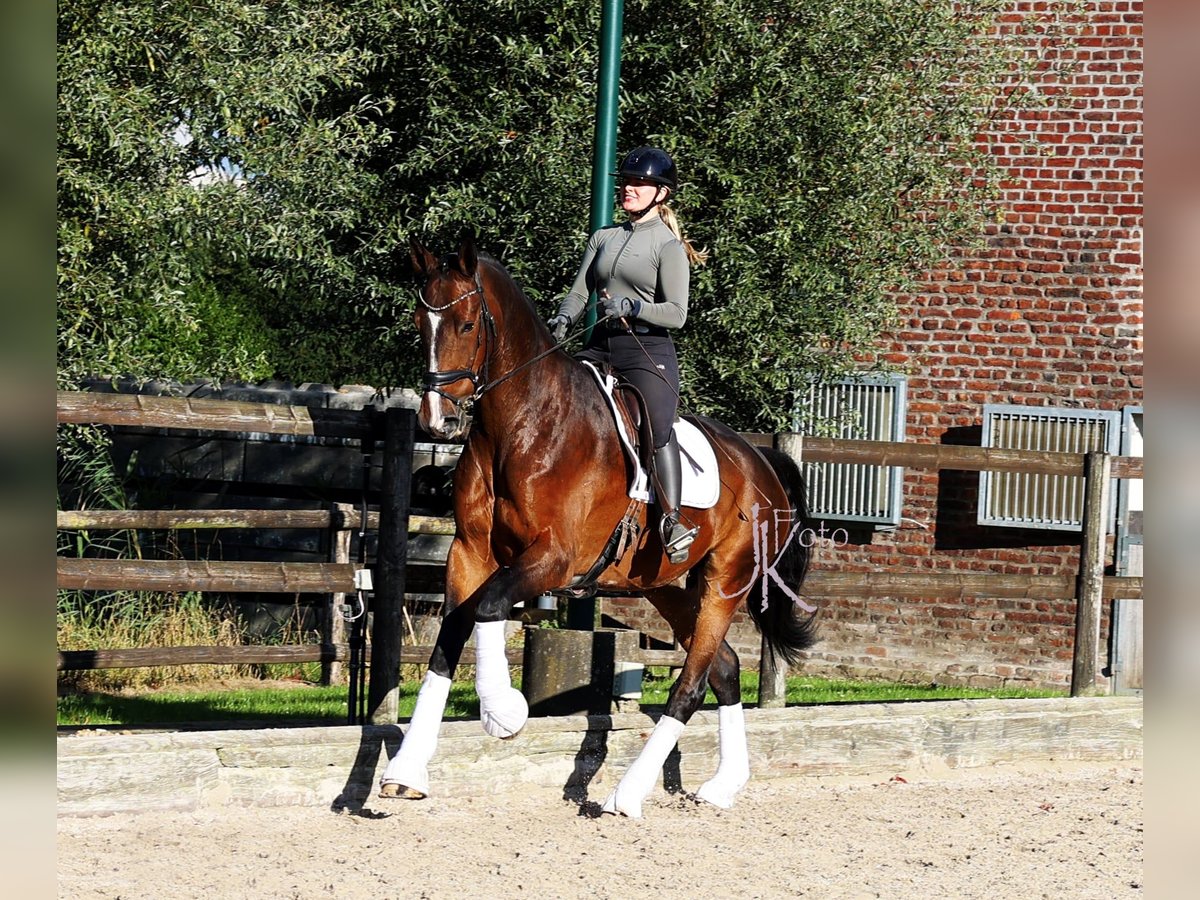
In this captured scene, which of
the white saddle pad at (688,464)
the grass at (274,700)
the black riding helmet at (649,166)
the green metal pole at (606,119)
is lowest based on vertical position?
the grass at (274,700)

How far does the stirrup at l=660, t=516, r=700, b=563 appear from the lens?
6258 mm

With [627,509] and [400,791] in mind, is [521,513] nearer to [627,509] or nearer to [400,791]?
[627,509]

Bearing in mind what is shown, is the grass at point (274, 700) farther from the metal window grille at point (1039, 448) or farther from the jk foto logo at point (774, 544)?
the metal window grille at point (1039, 448)

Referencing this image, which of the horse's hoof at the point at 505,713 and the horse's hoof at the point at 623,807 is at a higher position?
Answer: the horse's hoof at the point at 505,713

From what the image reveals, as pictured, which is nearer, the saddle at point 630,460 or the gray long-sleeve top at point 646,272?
the saddle at point 630,460

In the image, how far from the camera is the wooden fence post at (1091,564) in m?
8.78

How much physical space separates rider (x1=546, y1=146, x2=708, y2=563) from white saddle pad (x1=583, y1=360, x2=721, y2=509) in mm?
114

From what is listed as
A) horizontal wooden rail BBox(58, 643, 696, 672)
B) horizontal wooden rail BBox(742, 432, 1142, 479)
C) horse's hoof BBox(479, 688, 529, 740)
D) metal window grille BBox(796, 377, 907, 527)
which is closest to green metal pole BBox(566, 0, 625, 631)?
horizontal wooden rail BBox(742, 432, 1142, 479)

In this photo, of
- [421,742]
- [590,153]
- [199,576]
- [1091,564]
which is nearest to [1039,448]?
[1091,564]

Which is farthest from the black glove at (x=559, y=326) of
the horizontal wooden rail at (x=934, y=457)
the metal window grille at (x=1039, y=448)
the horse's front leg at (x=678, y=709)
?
the metal window grille at (x=1039, y=448)

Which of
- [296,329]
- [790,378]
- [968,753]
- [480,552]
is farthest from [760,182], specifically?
[296,329]
